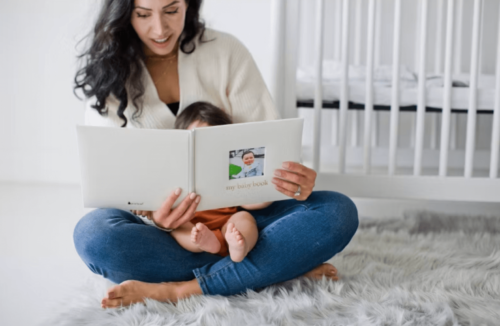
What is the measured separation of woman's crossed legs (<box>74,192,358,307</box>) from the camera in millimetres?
1026

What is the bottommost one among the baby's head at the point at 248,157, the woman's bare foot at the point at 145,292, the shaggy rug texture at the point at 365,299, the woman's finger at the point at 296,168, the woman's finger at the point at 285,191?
the shaggy rug texture at the point at 365,299

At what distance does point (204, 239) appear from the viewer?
1011 mm

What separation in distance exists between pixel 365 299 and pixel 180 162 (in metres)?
0.46

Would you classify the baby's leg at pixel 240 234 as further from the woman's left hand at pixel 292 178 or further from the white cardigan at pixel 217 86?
the white cardigan at pixel 217 86

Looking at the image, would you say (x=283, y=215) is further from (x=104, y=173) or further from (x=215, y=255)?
(x=104, y=173)

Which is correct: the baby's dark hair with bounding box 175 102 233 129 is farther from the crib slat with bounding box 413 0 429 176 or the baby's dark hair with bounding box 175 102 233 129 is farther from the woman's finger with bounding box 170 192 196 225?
the crib slat with bounding box 413 0 429 176

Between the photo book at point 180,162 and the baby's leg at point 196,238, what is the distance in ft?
0.16

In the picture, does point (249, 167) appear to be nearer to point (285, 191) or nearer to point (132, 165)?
point (285, 191)

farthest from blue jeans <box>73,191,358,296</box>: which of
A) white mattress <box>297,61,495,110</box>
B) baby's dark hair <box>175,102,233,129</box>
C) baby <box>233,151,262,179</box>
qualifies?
white mattress <box>297,61,495,110</box>

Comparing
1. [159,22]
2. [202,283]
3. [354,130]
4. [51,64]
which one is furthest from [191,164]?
[51,64]

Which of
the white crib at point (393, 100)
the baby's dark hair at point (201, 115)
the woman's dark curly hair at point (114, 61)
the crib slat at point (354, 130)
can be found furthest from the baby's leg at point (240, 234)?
the crib slat at point (354, 130)

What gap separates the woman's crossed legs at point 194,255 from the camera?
1.03 metres

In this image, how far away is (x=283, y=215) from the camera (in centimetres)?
116

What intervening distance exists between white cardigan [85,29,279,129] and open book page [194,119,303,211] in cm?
28
